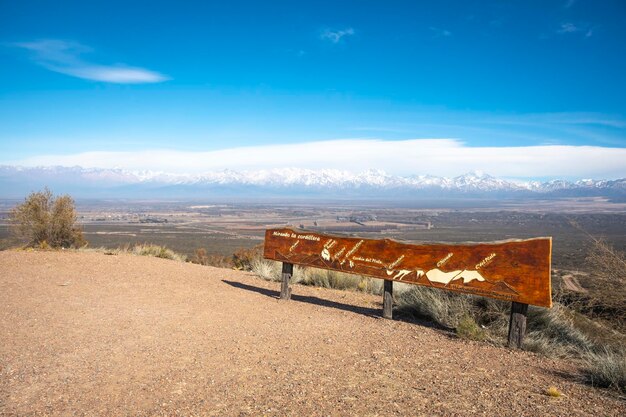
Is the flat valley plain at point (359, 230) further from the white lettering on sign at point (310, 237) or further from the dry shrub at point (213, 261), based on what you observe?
the dry shrub at point (213, 261)

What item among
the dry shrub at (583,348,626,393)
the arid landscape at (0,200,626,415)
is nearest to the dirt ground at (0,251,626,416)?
the arid landscape at (0,200,626,415)

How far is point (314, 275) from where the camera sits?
41.4ft

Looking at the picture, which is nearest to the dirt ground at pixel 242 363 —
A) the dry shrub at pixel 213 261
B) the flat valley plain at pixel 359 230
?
the flat valley plain at pixel 359 230

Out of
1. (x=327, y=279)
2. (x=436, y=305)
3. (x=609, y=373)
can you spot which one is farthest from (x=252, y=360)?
(x=327, y=279)

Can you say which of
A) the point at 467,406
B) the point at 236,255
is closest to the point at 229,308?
the point at 467,406

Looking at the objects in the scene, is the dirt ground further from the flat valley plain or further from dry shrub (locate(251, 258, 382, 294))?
dry shrub (locate(251, 258, 382, 294))

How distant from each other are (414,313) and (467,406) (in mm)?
4416

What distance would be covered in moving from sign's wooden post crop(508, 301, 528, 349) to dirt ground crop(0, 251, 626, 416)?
0.31 m

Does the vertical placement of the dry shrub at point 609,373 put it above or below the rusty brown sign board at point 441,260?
below

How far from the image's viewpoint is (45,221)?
57.4 feet

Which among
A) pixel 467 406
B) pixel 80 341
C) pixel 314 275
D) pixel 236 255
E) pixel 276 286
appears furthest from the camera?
pixel 236 255

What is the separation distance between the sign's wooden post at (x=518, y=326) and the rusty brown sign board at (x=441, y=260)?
16 centimetres

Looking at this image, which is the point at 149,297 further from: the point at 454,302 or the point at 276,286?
the point at 454,302

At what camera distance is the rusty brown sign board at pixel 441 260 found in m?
6.58
